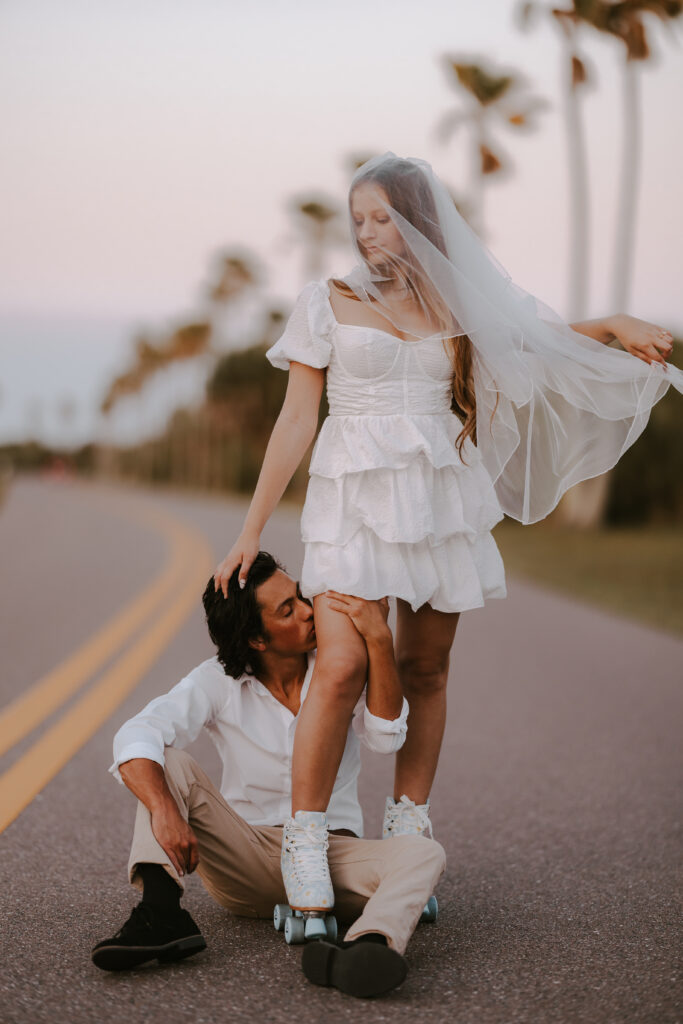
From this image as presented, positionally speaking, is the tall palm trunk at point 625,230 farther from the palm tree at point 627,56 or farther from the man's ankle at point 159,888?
the man's ankle at point 159,888

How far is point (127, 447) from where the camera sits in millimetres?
149875

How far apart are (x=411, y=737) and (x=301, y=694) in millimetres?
349

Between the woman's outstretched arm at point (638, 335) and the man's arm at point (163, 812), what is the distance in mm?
1801

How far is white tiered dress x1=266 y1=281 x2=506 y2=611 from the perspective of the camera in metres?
3.37

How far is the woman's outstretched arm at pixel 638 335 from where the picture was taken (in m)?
3.67

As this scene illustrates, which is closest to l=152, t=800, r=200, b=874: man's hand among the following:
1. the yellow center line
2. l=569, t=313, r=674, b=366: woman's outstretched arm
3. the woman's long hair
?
the woman's long hair

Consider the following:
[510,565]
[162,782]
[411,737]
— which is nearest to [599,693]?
[411,737]

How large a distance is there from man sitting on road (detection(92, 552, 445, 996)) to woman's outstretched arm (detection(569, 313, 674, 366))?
1.07m

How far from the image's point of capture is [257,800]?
3.53 meters

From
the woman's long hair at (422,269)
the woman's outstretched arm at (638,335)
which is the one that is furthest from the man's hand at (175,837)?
the woman's outstretched arm at (638,335)

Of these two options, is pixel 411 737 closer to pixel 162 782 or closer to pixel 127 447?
pixel 162 782

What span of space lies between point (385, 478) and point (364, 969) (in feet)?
4.11

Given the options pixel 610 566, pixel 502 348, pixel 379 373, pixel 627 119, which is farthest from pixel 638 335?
pixel 627 119

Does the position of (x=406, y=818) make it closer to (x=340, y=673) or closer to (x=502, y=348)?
(x=340, y=673)
